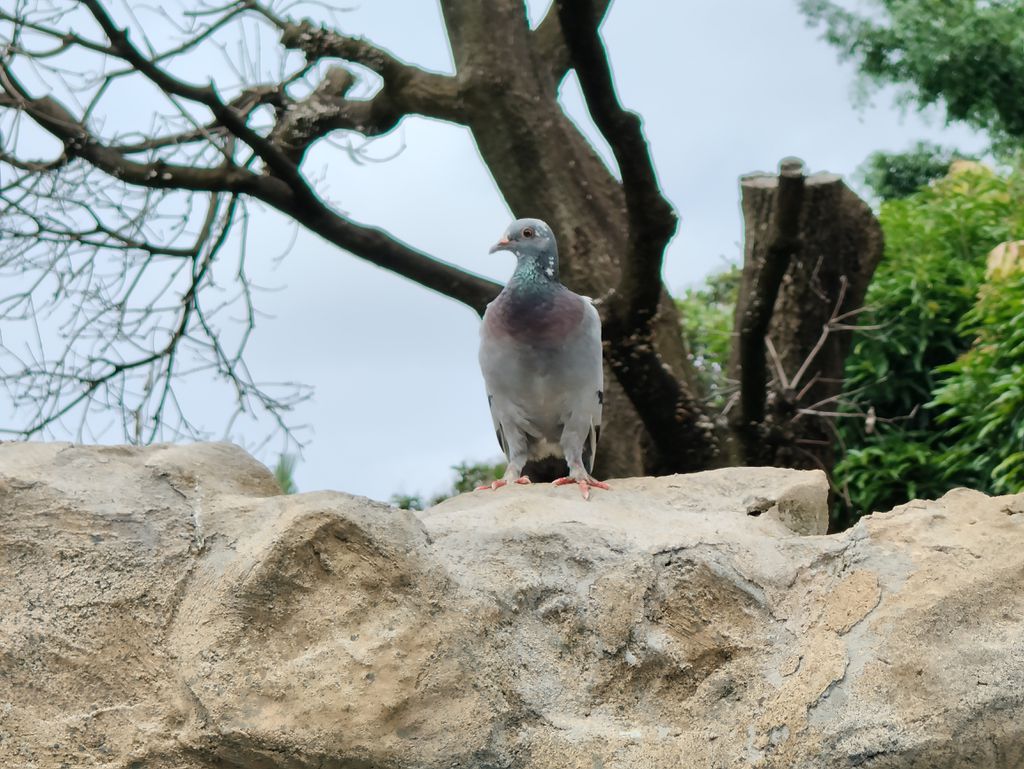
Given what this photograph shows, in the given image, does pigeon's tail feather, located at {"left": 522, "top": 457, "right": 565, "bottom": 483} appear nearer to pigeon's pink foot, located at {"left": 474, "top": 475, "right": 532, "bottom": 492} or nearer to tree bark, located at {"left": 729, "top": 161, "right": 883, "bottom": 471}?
tree bark, located at {"left": 729, "top": 161, "right": 883, "bottom": 471}

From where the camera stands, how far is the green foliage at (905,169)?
11.6m

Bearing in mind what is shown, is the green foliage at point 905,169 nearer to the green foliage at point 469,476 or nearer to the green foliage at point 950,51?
the green foliage at point 950,51

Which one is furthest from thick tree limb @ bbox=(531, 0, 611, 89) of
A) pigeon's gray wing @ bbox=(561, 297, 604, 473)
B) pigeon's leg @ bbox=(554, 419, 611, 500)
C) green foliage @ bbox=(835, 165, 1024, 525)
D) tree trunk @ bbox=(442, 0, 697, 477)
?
pigeon's leg @ bbox=(554, 419, 611, 500)

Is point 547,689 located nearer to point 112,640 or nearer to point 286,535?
point 286,535

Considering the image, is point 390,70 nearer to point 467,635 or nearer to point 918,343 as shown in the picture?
point 918,343

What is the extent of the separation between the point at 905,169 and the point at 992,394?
5249 mm

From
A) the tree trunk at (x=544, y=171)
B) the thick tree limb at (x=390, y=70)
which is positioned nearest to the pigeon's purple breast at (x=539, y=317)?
the tree trunk at (x=544, y=171)

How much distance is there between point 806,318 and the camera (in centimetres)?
668

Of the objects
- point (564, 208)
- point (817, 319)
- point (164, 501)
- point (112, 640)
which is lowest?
point (112, 640)

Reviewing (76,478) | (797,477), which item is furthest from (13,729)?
(797,477)

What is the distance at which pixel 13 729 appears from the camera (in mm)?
2789

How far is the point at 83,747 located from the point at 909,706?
184 centimetres

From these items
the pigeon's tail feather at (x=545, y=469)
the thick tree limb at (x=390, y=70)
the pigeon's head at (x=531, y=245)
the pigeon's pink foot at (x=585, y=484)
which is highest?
the thick tree limb at (x=390, y=70)

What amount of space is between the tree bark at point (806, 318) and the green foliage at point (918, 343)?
831 millimetres
